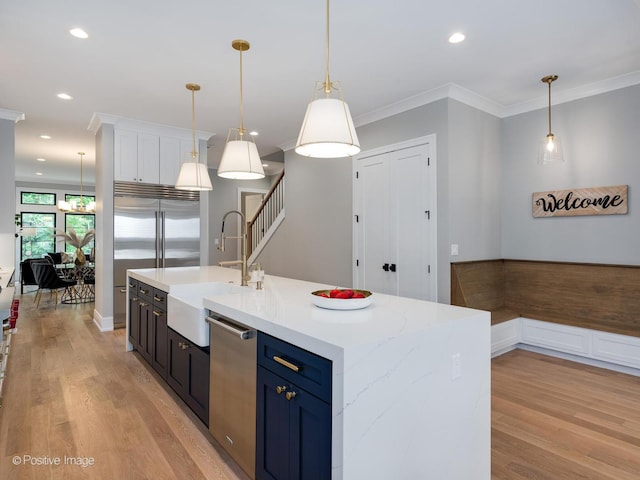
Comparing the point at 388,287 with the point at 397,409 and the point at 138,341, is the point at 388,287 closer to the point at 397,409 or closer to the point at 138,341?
the point at 138,341

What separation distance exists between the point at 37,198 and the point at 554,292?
1190 centimetres

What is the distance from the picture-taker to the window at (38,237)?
10039 millimetres

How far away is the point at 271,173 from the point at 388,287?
217 inches

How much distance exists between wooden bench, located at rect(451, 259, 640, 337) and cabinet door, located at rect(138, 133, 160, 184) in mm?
4178

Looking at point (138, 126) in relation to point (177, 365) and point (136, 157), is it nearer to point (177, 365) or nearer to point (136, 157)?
point (136, 157)

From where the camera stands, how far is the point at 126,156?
5.20 m

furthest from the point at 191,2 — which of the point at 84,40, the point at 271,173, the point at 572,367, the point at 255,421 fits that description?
the point at 271,173

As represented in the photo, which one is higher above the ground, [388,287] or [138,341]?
[388,287]

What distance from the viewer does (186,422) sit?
260 centimetres

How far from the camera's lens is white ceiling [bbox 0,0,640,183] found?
8.70 feet

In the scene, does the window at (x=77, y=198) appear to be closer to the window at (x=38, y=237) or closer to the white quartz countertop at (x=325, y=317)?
the window at (x=38, y=237)

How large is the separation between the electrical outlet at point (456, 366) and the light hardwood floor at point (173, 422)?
0.81 meters

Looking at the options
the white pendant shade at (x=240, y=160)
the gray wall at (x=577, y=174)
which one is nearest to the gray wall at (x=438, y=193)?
the gray wall at (x=577, y=174)

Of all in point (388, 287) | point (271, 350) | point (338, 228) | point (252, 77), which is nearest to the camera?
point (271, 350)
